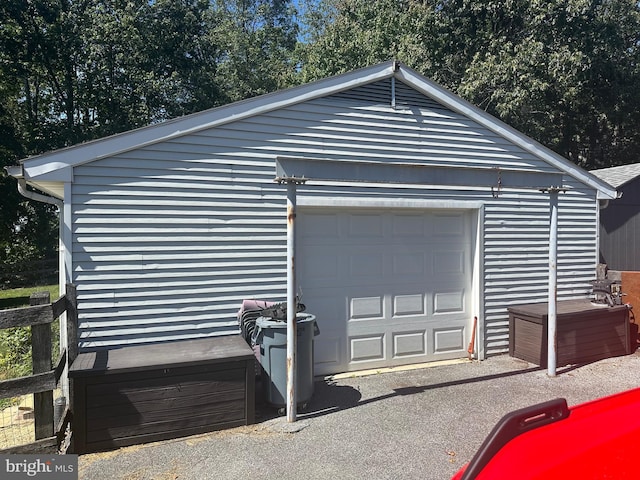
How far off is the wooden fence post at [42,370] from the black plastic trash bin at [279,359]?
6.13 feet

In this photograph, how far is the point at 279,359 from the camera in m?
4.58

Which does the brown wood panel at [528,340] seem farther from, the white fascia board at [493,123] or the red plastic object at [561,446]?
the red plastic object at [561,446]

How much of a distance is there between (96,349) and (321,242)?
2.80 metres

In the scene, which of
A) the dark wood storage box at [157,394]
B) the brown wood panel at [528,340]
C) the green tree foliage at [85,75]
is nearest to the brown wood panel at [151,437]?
the dark wood storage box at [157,394]

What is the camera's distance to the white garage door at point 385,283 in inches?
228

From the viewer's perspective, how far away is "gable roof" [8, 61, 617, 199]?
4.44 meters

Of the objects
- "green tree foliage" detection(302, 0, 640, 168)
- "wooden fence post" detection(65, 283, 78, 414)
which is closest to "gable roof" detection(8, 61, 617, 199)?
"wooden fence post" detection(65, 283, 78, 414)

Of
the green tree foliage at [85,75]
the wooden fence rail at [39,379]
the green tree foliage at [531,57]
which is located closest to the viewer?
the wooden fence rail at [39,379]

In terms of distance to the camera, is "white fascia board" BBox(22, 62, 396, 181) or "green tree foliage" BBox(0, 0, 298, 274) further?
"green tree foliage" BBox(0, 0, 298, 274)

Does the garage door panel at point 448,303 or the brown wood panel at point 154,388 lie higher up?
the garage door panel at point 448,303

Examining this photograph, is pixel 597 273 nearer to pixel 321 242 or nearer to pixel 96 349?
pixel 321 242

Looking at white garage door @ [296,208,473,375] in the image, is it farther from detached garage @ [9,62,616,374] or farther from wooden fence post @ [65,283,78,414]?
wooden fence post @ [65,283,78,414]

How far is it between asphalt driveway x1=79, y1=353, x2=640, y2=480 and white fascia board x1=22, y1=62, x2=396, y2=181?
→ 2746 millimetres

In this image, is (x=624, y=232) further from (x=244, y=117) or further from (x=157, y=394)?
(x=157, y=394)
